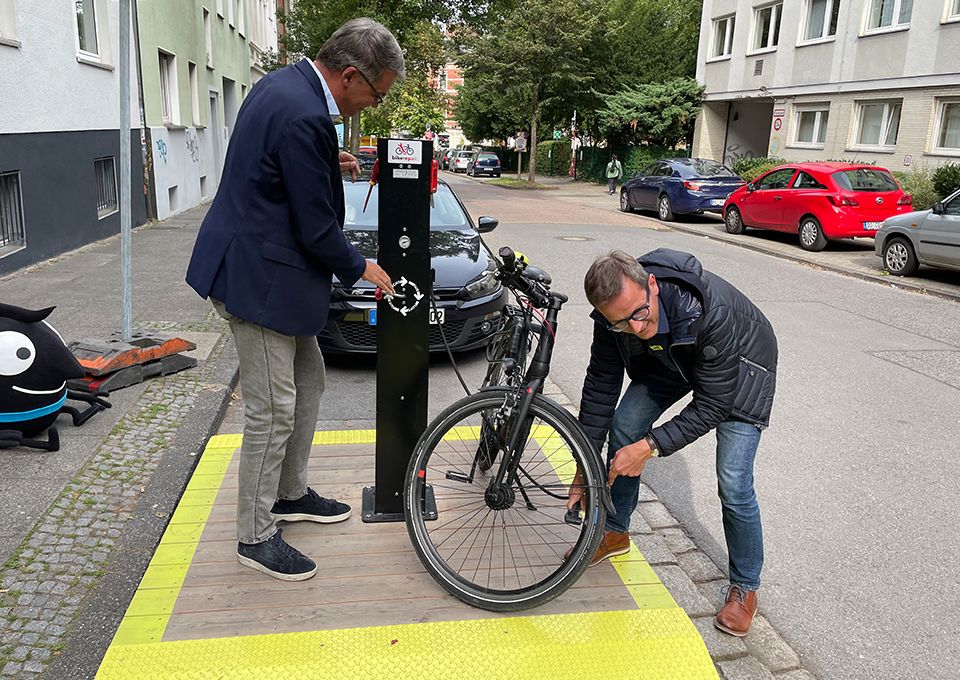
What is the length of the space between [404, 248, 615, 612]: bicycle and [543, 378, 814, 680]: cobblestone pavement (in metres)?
0.44

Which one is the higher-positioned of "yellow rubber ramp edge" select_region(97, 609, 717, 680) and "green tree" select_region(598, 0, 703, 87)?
"green tree" select_region(598, 0, 703, 87)

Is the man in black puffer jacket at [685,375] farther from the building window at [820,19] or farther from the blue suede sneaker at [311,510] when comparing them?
the building window at [820,19]

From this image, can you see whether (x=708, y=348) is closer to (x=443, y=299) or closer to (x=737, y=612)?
(x=737, y=612)

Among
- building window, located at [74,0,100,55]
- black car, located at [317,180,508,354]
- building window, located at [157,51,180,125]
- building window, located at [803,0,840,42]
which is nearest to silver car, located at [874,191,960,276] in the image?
black car, located at [317,180,508,354]

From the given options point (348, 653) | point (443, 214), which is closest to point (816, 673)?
point (348, 653)

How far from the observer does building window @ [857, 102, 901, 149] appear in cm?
2128

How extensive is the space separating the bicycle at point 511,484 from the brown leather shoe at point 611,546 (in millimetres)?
163

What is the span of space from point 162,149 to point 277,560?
46.8 ft

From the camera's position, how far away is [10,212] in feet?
30.0

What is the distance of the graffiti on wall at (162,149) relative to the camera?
15.2 metres

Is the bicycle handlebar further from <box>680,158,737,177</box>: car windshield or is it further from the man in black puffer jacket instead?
<box>680,158,737,177</box>: car windshield

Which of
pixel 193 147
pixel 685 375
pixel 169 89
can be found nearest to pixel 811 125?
pixel 193 147

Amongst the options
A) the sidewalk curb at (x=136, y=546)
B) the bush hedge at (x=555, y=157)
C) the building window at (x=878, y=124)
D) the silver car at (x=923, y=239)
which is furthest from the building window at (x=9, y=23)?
the bush hedge at (x=555, y=157)

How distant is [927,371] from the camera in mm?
6793
